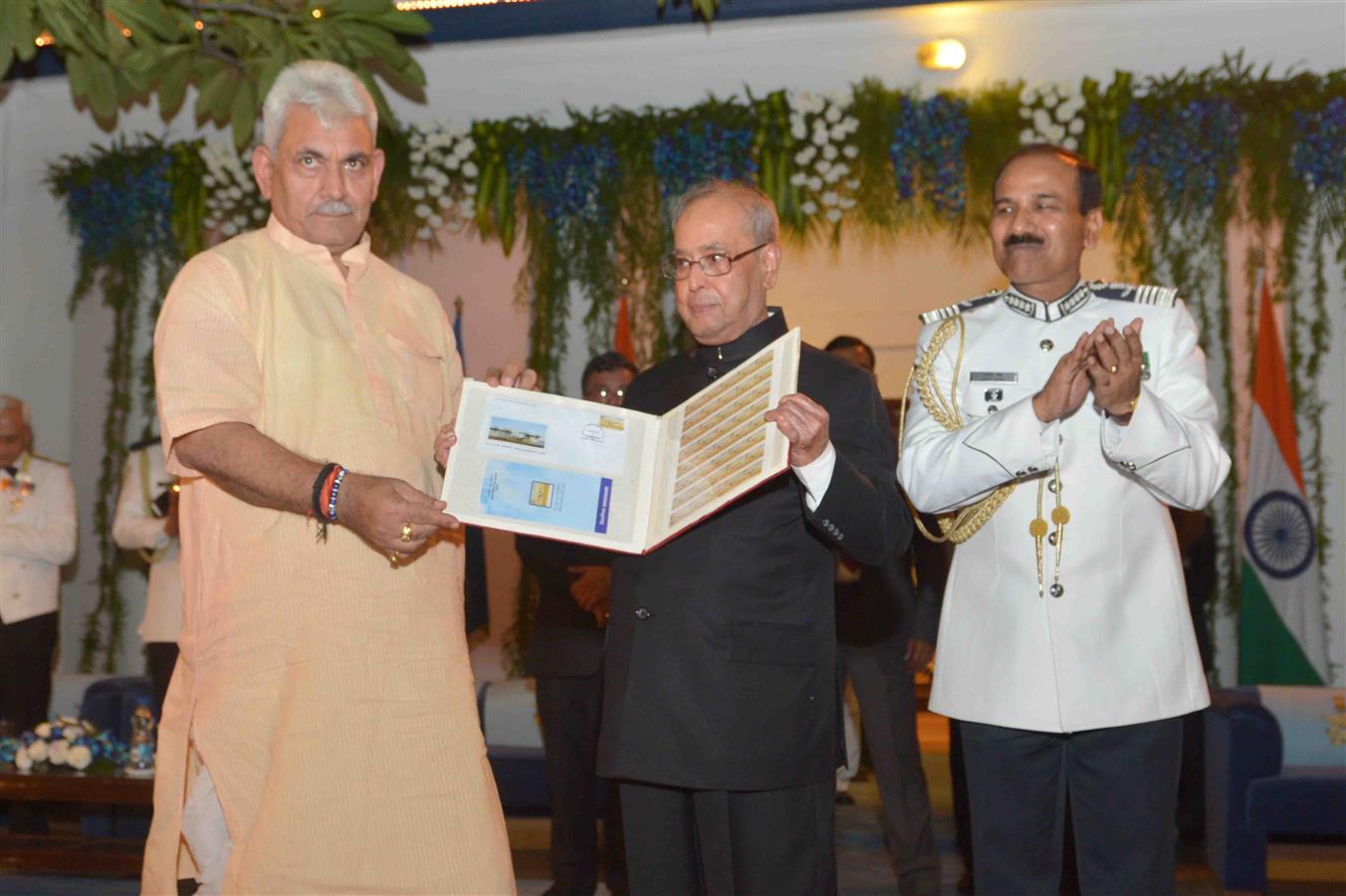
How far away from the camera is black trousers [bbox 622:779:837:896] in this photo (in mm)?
2482

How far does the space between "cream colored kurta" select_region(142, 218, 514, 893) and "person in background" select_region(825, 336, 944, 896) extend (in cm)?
241

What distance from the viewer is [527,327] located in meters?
7.40

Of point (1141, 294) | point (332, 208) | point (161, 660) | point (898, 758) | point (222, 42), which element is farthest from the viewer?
point (161, 660)

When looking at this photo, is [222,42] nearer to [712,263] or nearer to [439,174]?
[712,263]

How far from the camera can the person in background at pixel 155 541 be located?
570 cm

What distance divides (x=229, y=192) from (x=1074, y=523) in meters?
5.63

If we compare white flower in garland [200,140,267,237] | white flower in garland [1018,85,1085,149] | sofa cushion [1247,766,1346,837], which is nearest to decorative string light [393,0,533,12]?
white flower in garland [200,140,267,237]

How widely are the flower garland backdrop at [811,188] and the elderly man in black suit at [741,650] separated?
4105 mm

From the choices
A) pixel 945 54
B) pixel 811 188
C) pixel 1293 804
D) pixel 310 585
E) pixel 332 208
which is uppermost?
pixel 945 54

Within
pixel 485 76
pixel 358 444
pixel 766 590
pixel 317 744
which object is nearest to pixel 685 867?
pixel 766 590

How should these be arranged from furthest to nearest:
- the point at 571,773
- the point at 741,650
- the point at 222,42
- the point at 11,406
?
1. the point at 11,406
2. the point at 571,773
3. the point at 222,42
4. the point at 741,650

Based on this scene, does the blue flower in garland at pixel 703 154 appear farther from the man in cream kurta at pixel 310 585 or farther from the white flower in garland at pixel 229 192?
the man in cream kurta at pixel 310 585

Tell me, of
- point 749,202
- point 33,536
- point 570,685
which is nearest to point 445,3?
point 33,536

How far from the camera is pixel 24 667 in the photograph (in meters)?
6.24
